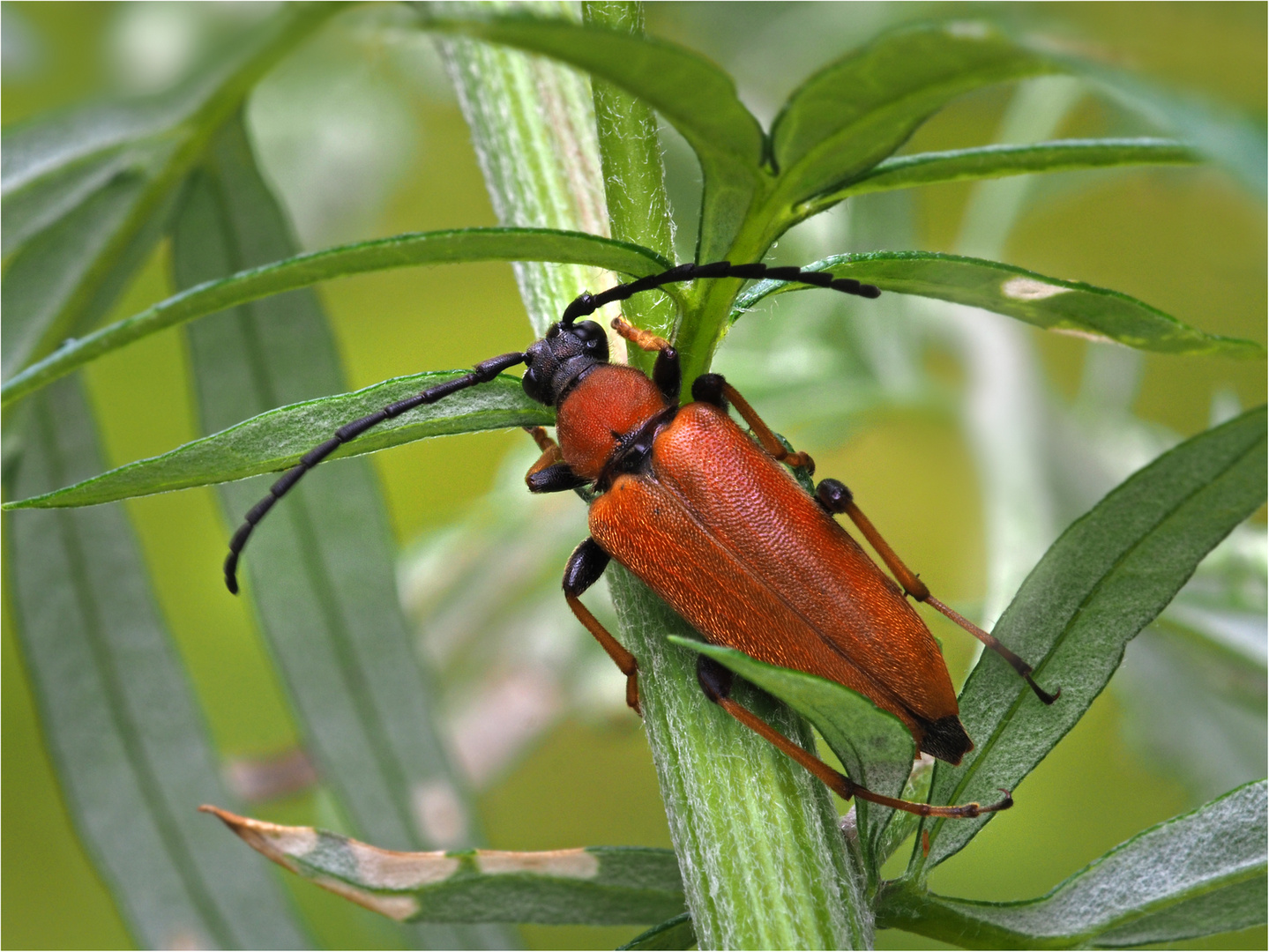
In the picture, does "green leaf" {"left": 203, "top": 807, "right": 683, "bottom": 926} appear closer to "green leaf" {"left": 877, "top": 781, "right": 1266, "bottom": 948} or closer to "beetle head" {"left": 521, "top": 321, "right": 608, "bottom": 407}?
"green leaf" {"left": 877, "top": 781, "right": 1266, "bottom": 948}

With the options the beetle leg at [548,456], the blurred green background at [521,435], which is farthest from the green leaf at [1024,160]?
the blurred green background at [521,435]

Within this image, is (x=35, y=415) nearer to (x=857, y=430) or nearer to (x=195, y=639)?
(x=857, y=430)

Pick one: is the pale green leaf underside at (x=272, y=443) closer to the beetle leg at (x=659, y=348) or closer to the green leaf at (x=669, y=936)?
the beetle leg at (x=659, y=348)

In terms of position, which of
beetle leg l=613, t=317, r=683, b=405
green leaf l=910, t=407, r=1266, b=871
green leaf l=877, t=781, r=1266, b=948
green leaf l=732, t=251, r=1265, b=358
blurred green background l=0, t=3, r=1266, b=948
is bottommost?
green leaf l=877, t=781, r=1266, b=948

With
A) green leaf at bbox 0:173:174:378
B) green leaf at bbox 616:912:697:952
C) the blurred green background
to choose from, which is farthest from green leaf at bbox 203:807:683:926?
the blurred green background

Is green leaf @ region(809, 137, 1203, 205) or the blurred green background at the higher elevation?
the blurred green background

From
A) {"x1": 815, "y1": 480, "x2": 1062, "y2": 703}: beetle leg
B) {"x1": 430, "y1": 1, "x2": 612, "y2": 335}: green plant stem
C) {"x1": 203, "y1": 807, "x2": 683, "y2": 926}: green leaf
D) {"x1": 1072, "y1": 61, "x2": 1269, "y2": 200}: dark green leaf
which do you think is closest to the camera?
{"x1": 1072, "y1": 61, "x2": 1269, "y2": 200}: dark green leaf

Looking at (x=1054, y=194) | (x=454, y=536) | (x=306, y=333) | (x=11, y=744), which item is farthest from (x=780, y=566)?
(x=11, y=744)
